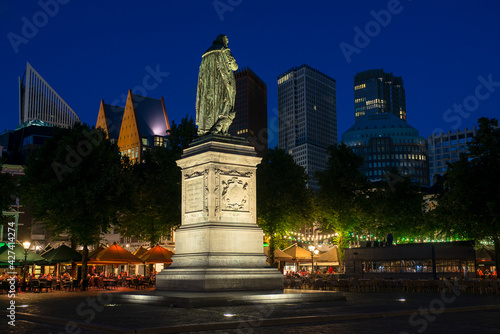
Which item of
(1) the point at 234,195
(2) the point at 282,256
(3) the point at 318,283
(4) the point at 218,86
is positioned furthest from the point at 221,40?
(2) the point at 282,256

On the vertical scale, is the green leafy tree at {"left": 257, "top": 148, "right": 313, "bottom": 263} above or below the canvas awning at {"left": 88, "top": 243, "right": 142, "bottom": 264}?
above

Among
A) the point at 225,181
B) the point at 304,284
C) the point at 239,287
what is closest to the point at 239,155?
the point at 225,181

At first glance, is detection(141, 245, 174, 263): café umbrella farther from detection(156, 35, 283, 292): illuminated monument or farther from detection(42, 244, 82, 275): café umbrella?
detection(156, 35, 283, 292): illuminated monument

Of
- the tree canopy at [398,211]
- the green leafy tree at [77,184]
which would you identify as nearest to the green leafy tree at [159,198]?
the green leafy tree at [77,184]

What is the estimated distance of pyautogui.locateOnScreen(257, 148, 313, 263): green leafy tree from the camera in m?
51.9

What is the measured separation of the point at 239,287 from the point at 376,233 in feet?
142

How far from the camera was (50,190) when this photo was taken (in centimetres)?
3962

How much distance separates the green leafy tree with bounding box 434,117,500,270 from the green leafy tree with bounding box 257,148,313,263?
17.4 meters

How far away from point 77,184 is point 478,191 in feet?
88.6

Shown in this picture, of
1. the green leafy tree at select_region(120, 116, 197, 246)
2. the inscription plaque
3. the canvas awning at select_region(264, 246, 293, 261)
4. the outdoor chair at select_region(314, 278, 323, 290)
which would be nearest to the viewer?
the inscription plaque

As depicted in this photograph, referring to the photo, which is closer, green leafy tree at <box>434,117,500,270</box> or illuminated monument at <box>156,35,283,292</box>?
illuminated monument at <box>156,35,283,292</box>

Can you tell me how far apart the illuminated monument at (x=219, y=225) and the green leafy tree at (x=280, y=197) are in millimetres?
29205

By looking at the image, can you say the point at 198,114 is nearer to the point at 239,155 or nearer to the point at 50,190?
the point at 239,155

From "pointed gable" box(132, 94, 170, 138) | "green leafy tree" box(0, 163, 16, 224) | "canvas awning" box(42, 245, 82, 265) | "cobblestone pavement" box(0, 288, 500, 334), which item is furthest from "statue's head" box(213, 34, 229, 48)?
"pointed gable" box(132, 94, 170, 138)
